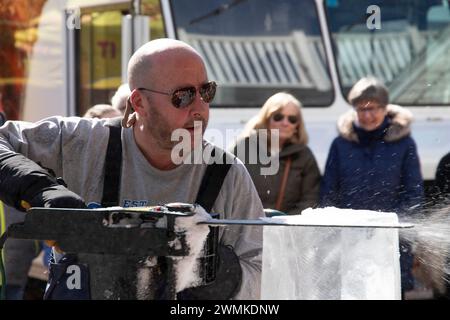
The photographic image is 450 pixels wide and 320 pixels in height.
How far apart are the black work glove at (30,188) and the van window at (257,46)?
454cm

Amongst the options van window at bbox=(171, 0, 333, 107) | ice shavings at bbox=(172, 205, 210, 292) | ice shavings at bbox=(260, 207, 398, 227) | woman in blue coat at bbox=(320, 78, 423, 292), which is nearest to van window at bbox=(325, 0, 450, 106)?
van window at bbox=(171, 0, 333, 107)

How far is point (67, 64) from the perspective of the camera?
740 centimetres

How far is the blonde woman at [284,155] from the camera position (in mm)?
5980

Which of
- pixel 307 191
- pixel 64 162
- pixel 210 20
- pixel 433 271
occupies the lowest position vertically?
pixel 433 271

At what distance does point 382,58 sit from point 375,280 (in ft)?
16.8

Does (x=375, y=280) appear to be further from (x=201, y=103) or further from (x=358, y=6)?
(x=358, y=6)

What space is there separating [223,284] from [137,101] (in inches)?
30.9

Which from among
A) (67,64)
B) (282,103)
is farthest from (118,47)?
(282,103)

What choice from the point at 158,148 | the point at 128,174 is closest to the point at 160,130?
the point at 158,148

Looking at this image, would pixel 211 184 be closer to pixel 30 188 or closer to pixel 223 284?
pixel 223 284

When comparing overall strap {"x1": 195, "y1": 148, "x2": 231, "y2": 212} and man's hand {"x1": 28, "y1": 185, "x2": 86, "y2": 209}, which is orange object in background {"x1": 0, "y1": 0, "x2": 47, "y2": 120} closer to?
overall strap {"x1": 195, "y1": 148, "x2": 231, "y2": 212}

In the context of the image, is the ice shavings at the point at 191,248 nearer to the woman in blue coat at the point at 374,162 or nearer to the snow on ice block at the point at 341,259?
the snow on ice block at the point at 341,259

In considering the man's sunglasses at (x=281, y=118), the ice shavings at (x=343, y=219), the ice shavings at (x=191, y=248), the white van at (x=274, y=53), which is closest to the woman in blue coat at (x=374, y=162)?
the man's sunglasses at (x=281, y=118)

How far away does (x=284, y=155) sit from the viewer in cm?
606
